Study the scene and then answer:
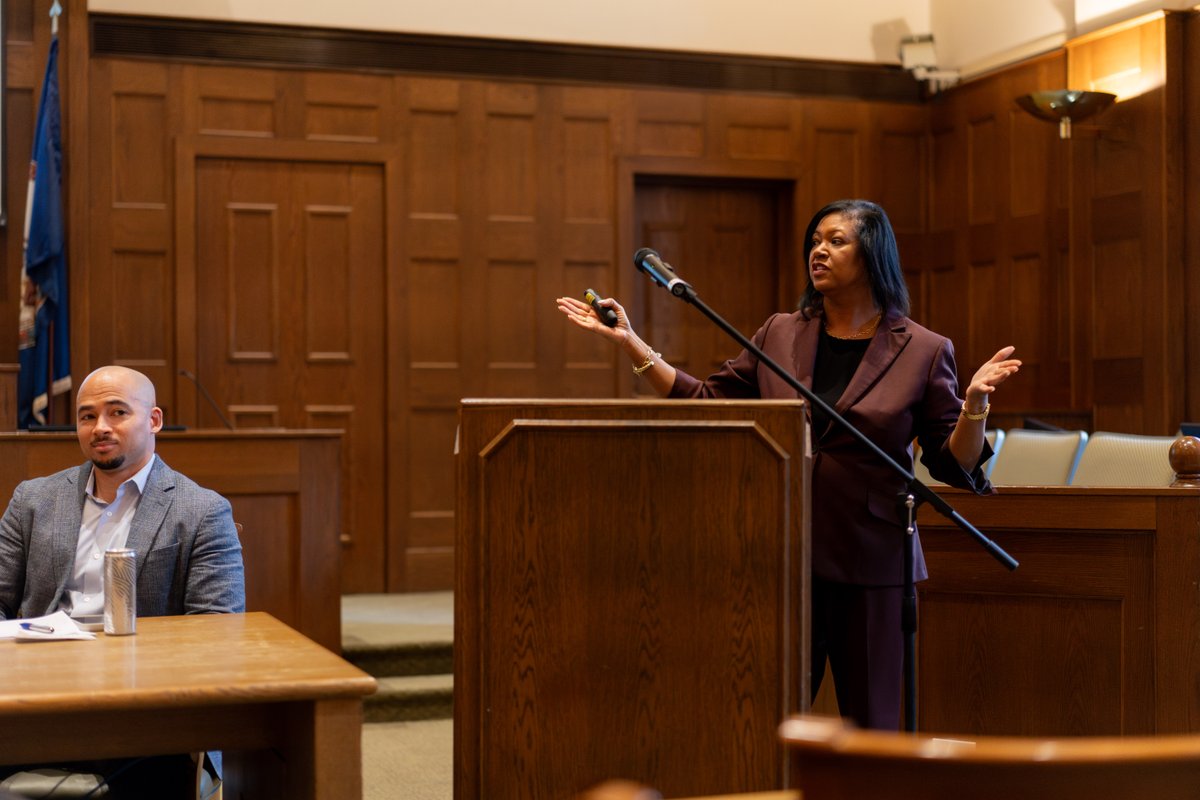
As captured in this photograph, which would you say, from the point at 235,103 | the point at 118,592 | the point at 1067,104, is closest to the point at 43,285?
the point at 235,103

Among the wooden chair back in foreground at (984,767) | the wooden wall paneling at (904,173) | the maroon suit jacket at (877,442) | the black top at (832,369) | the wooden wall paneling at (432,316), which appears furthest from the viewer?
the wooden wall paneling at (904,173)

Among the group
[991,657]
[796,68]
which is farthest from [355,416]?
[991,657]

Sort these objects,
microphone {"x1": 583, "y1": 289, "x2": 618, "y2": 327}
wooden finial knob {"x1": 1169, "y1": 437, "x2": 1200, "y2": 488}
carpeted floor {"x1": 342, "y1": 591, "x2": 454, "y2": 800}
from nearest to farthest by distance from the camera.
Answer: microphone {"x1": 583, "y1": 289, "x2": 618, "y2": 327}, wooden finial knob {"x1": 1169, "y1": 437, "x2": 1200, "y2": 488}, carpeted floor {"x1": 342, "y1": 591, "x2": 454, "y2": 800}

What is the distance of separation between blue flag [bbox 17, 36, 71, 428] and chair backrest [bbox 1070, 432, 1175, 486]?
190 inches

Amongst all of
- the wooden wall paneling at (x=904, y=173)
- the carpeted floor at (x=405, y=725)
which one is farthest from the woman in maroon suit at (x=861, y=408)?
the wooden wall paneling at (x=904, y=173)

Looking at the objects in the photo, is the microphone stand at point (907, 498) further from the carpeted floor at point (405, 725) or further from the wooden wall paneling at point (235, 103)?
the wooden wall paneling at point (235, 103)

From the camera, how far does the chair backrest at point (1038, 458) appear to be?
5.33 meters

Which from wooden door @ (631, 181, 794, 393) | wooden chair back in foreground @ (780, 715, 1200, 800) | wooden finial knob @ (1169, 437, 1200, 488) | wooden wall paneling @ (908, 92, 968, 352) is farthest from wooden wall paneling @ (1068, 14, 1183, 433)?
wooden chair back in foreground @ (780, 715, 1200, 800)

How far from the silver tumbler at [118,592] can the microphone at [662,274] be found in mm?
1097

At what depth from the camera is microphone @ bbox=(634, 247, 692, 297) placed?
8.32 feet

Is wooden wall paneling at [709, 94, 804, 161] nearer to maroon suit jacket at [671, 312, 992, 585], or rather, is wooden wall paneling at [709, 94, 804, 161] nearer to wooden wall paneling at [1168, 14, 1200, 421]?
wooden wall paneling at [1168, 14, 1200, 421]

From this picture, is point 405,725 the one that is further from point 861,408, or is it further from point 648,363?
point 861,408

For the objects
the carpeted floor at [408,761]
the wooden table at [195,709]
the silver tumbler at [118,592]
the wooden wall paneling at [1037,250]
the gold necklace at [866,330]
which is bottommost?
the carpeted floor at [408,761]

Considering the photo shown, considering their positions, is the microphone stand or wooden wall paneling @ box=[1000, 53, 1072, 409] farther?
wooden wall paneling @ box=[1000, 53, 1072, 409]
